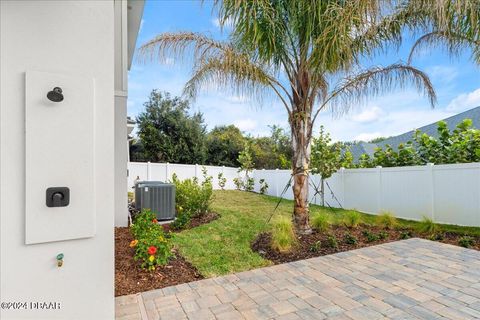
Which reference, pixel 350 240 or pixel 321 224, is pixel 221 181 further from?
pixel 350 240

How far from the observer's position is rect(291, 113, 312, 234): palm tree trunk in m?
5.70

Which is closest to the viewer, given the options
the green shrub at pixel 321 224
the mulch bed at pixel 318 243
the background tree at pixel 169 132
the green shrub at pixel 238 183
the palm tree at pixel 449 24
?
the palm tree at pixel 449 24

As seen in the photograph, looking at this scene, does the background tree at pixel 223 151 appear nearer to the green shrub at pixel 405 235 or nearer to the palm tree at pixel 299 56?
the palm tree at pixel 299 56

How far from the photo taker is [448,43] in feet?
19.4

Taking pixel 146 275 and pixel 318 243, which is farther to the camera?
pixel 318 243

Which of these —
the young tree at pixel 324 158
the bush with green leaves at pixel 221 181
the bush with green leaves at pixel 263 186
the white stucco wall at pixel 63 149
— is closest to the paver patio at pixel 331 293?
the white stucco wall at pixel 63 149

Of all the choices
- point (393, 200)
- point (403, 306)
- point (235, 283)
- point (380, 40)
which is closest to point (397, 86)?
point (380, 40)

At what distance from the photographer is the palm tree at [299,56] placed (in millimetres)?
4766

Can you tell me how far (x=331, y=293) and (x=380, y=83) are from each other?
5.19 m

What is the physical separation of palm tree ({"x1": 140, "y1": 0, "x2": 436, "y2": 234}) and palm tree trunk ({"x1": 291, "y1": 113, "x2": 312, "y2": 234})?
0.02 meters

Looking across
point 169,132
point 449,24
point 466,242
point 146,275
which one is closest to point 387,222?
point 466,242

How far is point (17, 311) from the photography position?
1.84 metres

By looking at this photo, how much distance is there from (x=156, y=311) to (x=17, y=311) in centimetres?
140

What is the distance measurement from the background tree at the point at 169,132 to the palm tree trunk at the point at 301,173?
45.6 ft
